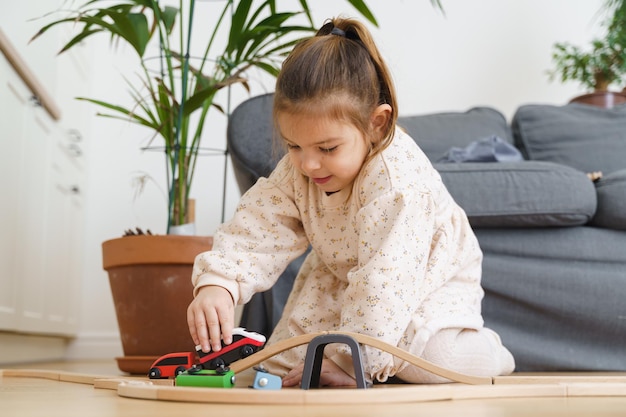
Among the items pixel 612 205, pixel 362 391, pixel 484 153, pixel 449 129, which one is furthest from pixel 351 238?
pixel 449 129

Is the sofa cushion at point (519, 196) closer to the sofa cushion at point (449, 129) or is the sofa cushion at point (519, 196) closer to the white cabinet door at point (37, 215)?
the sofa cushion at point (449, 129)

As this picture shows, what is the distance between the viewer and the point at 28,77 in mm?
1959

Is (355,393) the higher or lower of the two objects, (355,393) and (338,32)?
the lower

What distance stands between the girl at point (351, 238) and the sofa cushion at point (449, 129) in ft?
2.93

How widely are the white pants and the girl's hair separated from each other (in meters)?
0.32

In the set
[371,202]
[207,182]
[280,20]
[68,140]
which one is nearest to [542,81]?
[207,182]

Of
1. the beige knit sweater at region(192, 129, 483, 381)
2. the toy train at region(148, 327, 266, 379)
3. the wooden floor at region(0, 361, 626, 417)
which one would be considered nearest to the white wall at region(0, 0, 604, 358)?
the beige knit sweater at region(192, 129, 483, 381)

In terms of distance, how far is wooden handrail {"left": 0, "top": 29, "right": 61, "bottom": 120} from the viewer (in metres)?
1.81

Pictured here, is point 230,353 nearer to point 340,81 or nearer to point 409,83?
point 340,81

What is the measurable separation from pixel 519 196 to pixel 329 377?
751 millimetres

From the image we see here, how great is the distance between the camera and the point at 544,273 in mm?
1574

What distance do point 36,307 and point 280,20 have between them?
1123mm

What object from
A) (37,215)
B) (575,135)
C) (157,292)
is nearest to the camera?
(157,292)

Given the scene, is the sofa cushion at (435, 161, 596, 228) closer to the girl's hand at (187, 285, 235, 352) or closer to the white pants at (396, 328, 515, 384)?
the white pants at (396, 328, 515, 384)
